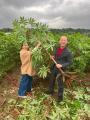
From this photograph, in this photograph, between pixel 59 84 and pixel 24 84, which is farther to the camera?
pixel 24 84

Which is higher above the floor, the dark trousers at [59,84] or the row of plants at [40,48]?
the row of plants at [40,48]

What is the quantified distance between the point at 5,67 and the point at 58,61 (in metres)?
2.19

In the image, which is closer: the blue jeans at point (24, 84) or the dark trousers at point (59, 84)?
the dark trousers at point (59, 84)

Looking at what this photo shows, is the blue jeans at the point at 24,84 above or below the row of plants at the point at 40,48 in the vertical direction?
below

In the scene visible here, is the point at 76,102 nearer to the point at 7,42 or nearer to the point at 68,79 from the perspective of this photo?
the point at 68,79

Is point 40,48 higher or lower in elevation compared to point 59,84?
higher

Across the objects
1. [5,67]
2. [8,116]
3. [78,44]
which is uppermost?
[78,44]

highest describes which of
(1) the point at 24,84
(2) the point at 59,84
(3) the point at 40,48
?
(3) the point at 40,48

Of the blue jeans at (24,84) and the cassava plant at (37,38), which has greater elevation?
the cassava plant at (37,38)

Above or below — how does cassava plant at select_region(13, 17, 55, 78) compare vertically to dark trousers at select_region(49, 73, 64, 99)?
above

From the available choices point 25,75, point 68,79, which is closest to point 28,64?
point 25,75

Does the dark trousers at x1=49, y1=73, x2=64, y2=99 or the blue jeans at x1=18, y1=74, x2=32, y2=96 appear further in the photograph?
the blue jeans at x1=18, y1=74, x2=32, y2=96

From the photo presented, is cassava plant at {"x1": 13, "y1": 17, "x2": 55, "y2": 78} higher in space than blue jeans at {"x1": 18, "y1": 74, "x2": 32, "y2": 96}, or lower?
higher

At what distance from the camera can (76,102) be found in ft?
34.4
